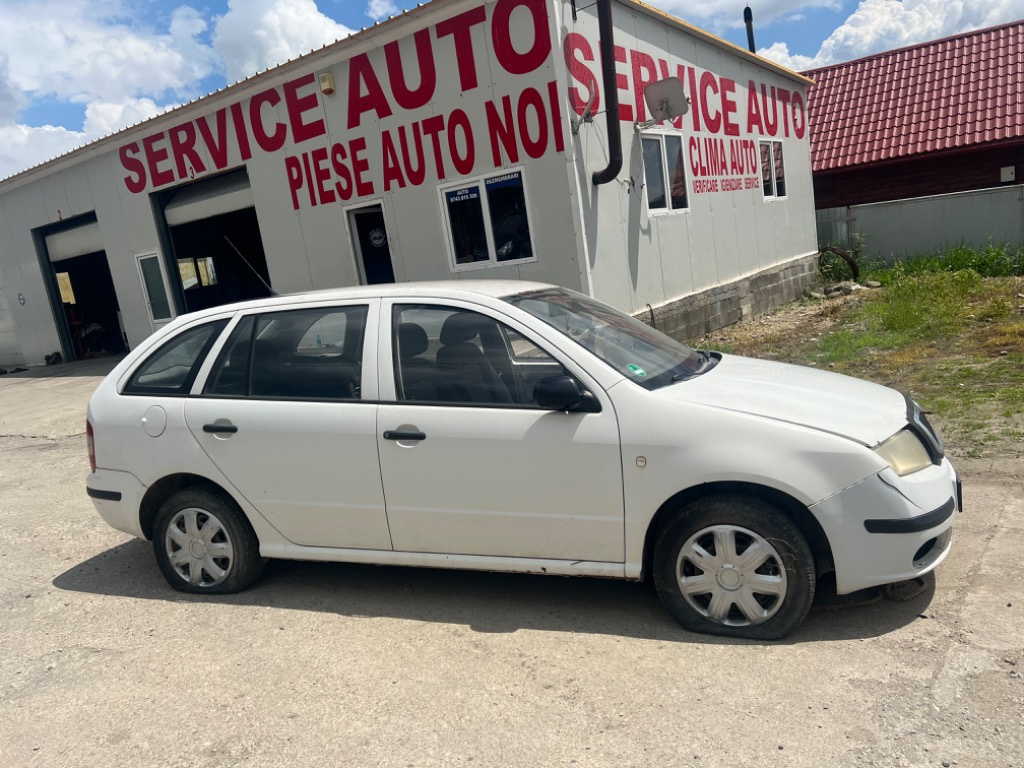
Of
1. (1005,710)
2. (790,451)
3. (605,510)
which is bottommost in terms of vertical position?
(1005,710)

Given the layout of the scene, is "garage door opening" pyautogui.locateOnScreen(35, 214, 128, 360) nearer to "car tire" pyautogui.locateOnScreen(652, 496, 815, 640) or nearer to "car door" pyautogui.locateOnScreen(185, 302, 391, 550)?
"car door" pyautogui.locateOnScreen(185, 302, 391, 550)

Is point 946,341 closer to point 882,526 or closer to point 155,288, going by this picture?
point 882,526

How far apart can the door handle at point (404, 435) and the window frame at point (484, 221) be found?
21.0ft

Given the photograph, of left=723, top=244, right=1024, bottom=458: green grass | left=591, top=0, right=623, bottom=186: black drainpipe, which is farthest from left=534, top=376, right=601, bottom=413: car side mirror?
left=591, top=0, right=623, bottom=186: black drainpipe

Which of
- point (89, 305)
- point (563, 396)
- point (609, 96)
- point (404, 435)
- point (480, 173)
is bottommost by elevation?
point (404, 435)

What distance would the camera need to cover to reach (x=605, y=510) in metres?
3.57

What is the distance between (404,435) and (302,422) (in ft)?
2.03

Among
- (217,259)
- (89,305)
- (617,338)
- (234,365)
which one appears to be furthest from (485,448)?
(89,305)

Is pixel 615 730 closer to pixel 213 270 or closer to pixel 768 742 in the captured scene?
pixel 768 742

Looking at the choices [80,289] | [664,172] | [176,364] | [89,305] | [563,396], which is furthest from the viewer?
[89,305]

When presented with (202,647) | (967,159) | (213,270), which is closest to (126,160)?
(213,270)

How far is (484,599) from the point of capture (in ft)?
13.6

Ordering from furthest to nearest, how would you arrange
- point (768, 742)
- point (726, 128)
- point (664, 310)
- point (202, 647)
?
point (726, 128) → point (664, 310) → point (202, 647) → point (768, 742)

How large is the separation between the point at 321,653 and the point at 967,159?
21465 millimetres
